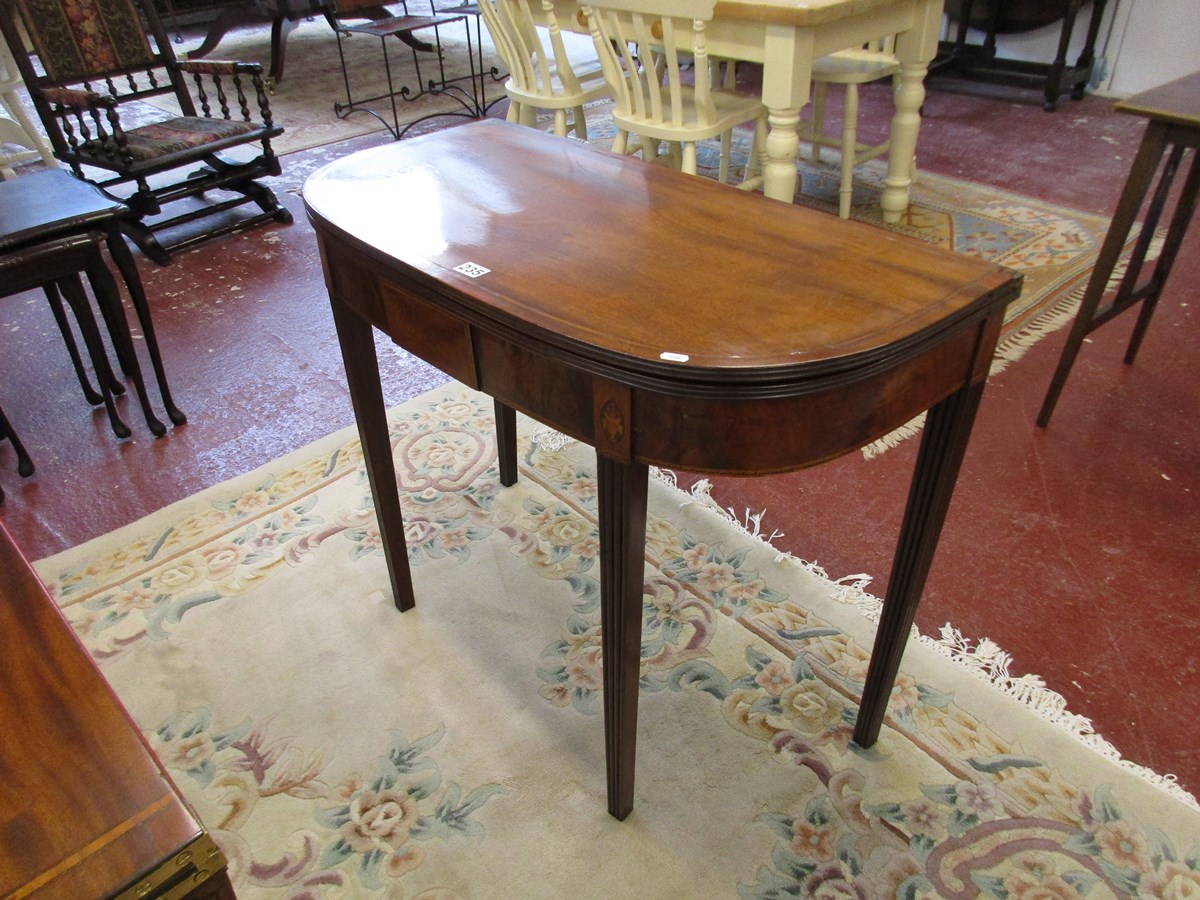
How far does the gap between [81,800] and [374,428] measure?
87 centimetres

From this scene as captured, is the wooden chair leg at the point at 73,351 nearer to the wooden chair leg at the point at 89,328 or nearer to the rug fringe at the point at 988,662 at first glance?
the wooden chair leg at the point at 89,328

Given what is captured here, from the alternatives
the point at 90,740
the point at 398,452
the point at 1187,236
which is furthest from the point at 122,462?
the point at 1187,236

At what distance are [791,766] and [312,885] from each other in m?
0.76

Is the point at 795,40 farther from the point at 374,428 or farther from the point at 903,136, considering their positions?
the point at 374,428

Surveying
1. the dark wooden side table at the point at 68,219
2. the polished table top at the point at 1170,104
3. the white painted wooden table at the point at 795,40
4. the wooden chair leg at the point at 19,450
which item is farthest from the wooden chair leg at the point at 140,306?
the polished table top at the point at 1170,104

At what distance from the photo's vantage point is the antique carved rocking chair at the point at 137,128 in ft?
10.1

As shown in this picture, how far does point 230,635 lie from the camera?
1691 millimetres

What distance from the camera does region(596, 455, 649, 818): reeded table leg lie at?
101 cm

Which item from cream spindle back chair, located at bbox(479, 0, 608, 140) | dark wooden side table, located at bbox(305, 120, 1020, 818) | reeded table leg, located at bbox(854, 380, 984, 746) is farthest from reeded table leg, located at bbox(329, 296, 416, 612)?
cream spindle back chair, located at bbox(479, 0, 608, 140)

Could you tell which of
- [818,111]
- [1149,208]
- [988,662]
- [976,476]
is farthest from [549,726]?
[818,111]

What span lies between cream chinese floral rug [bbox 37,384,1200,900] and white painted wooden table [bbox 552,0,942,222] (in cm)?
130

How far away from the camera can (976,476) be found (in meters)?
2.03

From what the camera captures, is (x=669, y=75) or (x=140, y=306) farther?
(x=669, y=75)

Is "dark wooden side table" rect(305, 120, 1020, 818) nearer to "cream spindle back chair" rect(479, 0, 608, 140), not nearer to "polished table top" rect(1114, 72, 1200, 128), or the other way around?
"polished table top" rect(1114, 72, 1200, 128)
